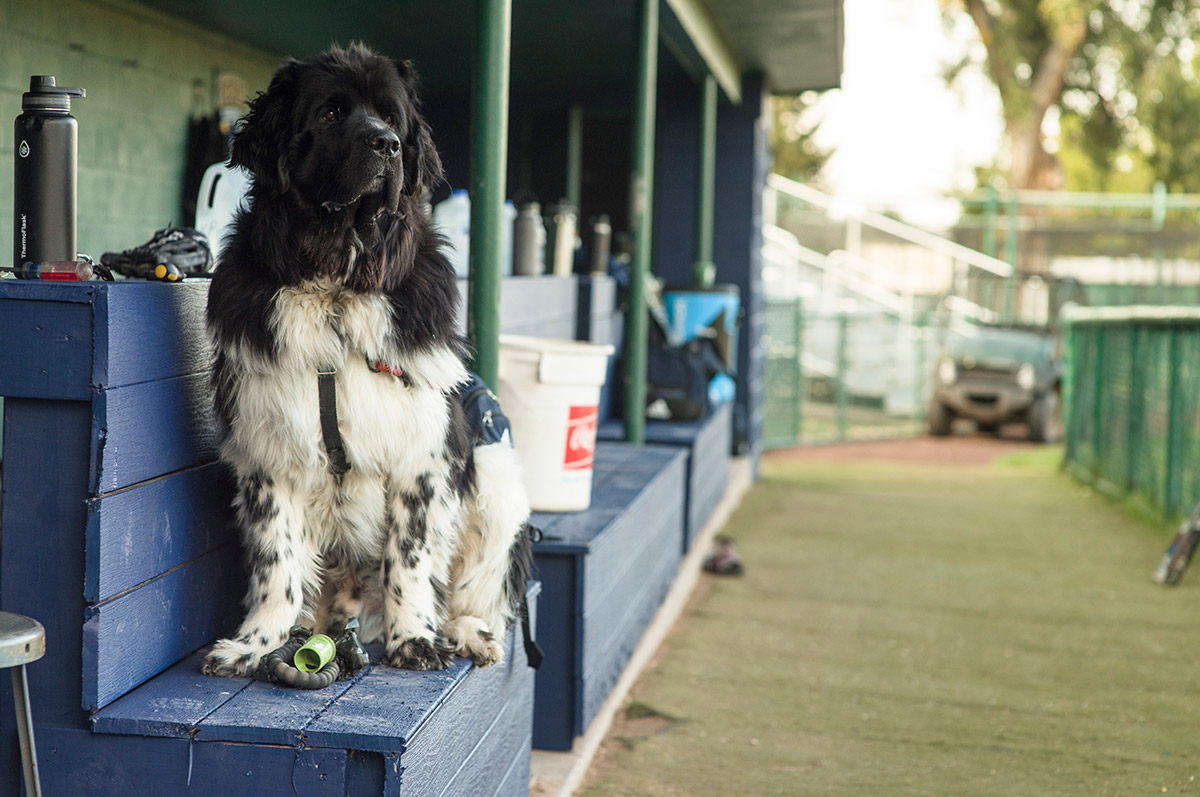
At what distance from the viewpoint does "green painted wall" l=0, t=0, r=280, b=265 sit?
210 inches

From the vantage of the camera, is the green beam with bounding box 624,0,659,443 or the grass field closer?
the grass field

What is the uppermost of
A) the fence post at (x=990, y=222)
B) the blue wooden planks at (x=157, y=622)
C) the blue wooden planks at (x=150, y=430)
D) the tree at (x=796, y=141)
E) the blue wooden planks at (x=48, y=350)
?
the tree at (x=796, y=141)

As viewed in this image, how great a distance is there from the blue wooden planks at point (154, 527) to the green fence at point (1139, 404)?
6.55 metres

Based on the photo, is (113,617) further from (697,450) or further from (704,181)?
(704,181)

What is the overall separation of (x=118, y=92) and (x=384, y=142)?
464cm

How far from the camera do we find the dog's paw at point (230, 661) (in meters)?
2.26

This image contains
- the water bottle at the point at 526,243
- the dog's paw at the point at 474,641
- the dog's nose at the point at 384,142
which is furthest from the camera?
the water bottle at the point at 526,243

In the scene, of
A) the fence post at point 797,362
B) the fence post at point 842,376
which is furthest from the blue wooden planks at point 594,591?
the fence post at point 842,376

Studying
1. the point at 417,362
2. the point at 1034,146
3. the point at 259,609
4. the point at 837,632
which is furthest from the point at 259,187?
the point at 1034,146

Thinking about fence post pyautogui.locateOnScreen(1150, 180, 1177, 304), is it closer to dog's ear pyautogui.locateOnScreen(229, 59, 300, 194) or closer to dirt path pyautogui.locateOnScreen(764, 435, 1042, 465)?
dirt path pyautogui.locateOnScreen(764, 435, 1042, 465)

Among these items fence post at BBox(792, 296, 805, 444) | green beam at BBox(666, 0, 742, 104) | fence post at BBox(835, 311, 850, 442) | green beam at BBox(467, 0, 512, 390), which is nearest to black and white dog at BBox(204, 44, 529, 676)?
green beam at BBox(467, 0, 512, 390)

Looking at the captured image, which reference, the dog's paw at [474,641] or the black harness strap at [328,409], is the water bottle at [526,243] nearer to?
the dog's paw at [474,641]

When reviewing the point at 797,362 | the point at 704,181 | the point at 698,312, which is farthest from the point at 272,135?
the point at 797,362

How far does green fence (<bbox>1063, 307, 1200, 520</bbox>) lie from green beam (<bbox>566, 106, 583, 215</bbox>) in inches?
176
